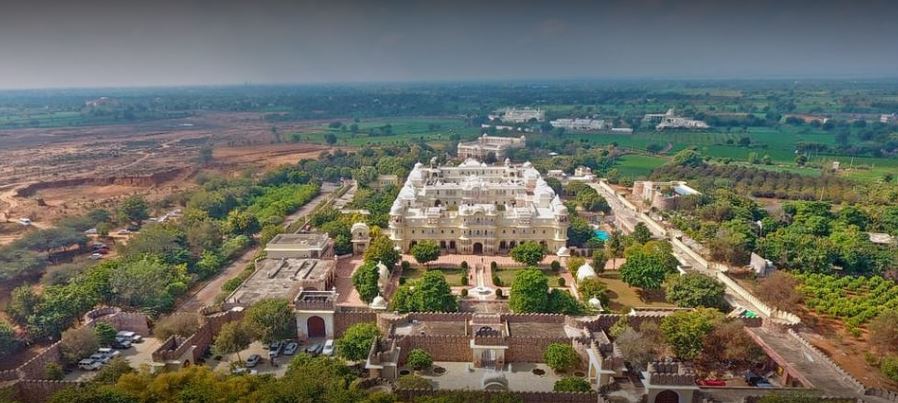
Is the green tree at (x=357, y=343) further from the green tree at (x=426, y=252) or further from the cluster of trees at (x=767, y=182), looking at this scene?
the cluster of trees at (x=767, y=182)

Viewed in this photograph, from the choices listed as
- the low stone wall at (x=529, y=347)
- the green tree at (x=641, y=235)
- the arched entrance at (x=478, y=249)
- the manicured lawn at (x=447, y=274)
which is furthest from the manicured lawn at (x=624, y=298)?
the arched entrance at (x=478, y=249)

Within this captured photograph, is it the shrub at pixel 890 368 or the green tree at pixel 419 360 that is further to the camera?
the green tree at pixel 419 360

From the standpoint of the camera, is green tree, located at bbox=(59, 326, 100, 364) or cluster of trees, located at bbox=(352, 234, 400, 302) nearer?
green tree, located at bbox=(59, 326, 100, 364)

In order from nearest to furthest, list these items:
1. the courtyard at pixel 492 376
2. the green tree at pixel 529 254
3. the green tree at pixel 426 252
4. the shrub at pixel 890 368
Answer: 1. the shrub at pixel 890 368
2. the courtyard at pixel 492 376
3. the green tree at pixel 529 254
4. the green tree at pixel 426 252

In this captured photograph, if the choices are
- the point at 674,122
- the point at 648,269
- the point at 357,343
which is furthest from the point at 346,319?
the point at 674,122

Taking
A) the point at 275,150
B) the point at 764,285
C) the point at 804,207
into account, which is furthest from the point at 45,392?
the point at 275,150

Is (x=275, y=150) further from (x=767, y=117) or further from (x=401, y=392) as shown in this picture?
(x=767, y=117)

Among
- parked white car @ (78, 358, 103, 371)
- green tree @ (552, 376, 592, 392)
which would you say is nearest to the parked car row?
parked white car @ (78, 358, 103, 371)

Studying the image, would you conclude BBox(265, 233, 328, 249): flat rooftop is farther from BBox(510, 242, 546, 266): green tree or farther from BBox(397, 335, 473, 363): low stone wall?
BBox(397, 335, 473, 363): low stone wall
